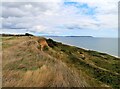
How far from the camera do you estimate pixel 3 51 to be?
88.1 feet

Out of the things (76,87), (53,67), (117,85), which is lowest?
(117,85)

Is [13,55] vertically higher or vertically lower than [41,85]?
higher

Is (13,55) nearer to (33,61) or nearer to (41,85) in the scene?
(33,61)

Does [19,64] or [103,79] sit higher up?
[19,64]

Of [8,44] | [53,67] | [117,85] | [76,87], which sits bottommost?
[117,85]

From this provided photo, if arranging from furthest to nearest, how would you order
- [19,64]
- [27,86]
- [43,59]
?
[43,59] < [19,64] < [27,86]

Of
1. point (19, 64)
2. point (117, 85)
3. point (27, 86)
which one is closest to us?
point (27, 86)

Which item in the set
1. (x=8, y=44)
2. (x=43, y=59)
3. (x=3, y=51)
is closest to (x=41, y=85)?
(x=43, y=59)

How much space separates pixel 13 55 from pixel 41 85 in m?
6.09

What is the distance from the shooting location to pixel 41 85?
21.1m

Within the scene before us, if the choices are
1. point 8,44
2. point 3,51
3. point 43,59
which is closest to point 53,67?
point 43,59

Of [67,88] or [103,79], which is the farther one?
[103,79]

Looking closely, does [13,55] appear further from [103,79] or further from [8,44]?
[103,79]

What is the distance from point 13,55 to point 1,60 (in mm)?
1705
